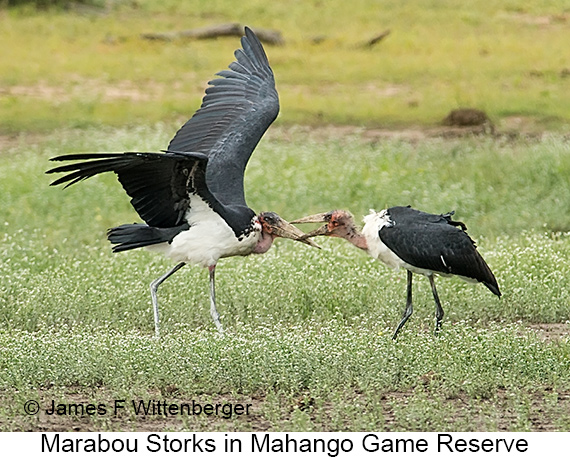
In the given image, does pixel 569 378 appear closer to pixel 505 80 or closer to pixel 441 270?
pixel 441 270

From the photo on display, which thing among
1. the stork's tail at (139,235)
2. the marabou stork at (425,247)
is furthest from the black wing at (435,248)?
the stork's tail at (139,235)

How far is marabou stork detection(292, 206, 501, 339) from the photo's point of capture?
6.25m

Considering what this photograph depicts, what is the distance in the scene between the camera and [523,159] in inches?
426

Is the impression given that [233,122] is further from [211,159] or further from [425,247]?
[425,247]

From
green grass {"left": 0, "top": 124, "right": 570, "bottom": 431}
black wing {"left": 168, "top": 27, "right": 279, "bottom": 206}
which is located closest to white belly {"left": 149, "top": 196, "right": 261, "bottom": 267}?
black wing {"left": 168, "top": 27, "right": 279, "bottom": 206}

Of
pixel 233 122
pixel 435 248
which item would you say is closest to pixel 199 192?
pixel 233 122

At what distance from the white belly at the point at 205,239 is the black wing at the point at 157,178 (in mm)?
82

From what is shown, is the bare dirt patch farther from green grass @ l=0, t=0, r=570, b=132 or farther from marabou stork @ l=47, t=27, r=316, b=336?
green grass @ l=0, t=0, r=570, b=132

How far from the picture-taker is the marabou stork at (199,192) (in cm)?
609

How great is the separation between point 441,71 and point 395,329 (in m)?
10.3

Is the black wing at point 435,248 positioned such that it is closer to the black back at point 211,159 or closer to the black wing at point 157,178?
the black back at point 211,159

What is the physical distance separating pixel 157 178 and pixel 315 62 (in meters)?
11.3

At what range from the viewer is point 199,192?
6.36 meters

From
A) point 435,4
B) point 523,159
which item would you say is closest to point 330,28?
point 435,4
